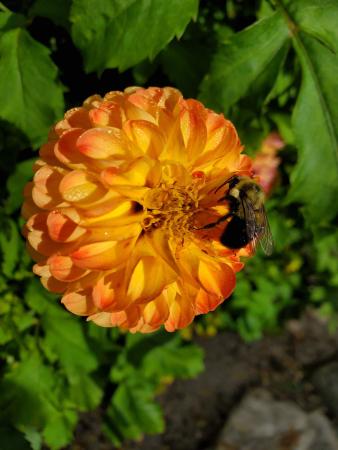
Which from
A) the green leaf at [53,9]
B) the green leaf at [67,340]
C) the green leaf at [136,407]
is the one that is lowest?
the green leaf at [136,407]

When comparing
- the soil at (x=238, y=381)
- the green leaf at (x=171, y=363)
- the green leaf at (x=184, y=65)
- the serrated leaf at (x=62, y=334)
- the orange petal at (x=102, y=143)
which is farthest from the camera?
the soil at (x=238, y=381)

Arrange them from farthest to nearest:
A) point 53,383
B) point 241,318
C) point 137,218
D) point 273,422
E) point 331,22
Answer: point 273,422 → point 241,318 → point 53,383 → point 331,22 → point 137,218

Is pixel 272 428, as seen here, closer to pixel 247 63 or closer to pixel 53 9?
pixel 247 63

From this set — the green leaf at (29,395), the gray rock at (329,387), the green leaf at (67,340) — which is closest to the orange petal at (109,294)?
the green leaf at (67,340)

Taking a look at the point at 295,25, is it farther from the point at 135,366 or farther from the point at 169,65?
the point at 135,366

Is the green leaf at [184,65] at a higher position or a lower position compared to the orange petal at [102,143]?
lower

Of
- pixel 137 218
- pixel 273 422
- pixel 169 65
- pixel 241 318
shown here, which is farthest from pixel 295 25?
pixel 273 422

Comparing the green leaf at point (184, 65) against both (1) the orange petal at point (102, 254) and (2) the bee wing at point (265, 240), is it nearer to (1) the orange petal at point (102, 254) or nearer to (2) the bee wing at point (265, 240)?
(2) the bee wing at point (265, 240)

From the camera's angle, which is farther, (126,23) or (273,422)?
→ (273,422)
